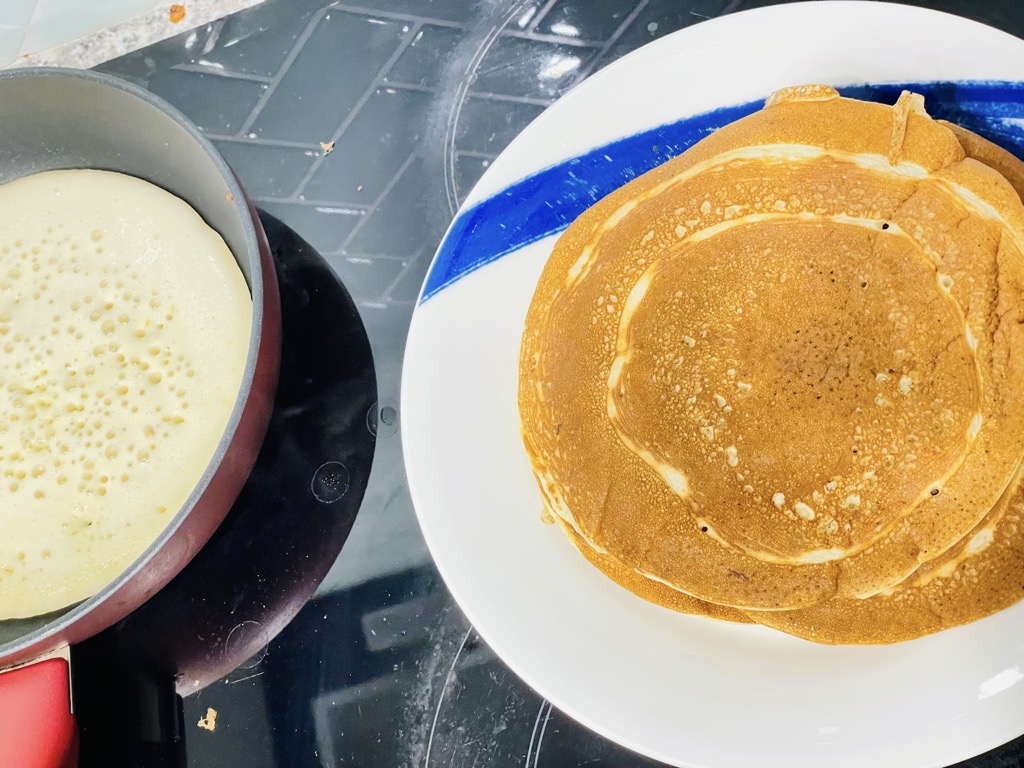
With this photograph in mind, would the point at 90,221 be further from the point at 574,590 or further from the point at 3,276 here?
the point at 574,590

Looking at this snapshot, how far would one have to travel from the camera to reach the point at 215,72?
2.96 feet

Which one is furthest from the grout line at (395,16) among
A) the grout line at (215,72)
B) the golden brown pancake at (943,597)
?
the golden brown pancake at (943,597)

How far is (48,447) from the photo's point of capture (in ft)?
2.51

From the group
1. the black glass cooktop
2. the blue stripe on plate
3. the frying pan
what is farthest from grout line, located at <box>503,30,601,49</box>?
the frying pan

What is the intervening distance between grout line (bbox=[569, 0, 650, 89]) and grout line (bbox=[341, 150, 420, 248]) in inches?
8.0

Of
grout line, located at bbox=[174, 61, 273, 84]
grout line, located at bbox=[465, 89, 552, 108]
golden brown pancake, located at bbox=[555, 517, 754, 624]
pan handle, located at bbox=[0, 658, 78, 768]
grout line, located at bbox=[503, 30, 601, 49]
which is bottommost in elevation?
pan handle, located at bbox=[0, 658, 78, 768]

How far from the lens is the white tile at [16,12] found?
90 cm

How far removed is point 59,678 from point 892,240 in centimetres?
77

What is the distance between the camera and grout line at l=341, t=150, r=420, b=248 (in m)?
0.86

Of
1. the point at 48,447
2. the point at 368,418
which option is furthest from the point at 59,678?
the point at 368,418

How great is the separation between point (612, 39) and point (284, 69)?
15.3 inches

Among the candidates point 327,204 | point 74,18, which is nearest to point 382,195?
point 327,204

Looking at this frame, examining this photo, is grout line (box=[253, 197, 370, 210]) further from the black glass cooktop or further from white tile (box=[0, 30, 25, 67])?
white tile (box=[0, 30, 25, 67])

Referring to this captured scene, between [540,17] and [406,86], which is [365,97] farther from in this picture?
[540,17]
